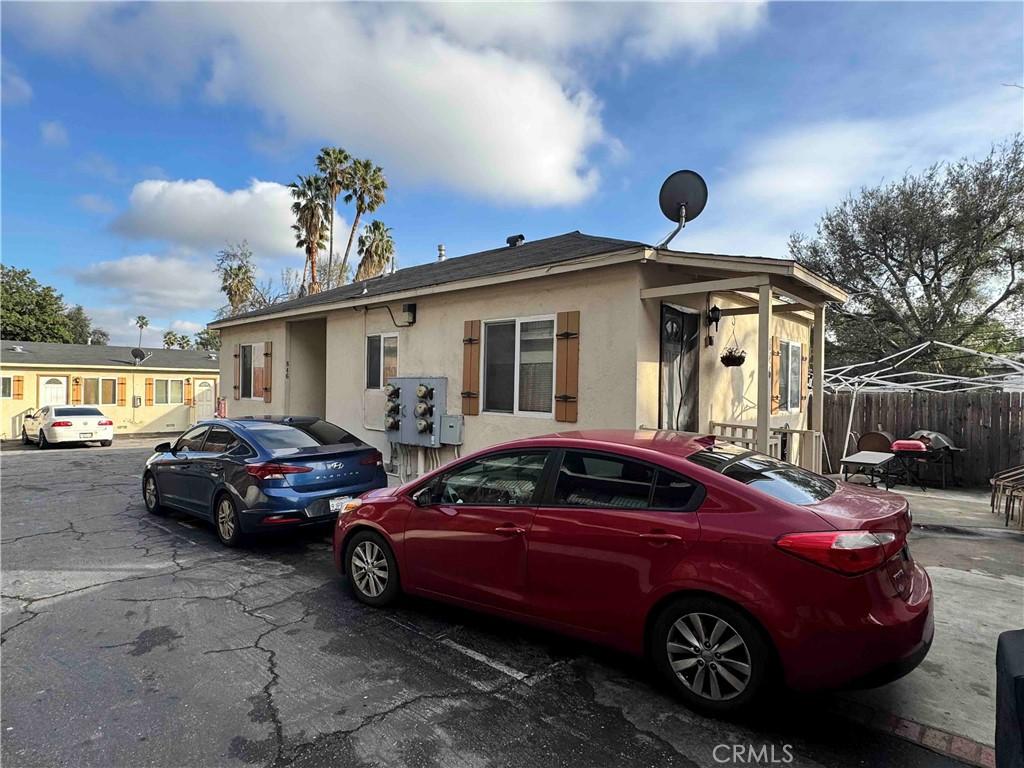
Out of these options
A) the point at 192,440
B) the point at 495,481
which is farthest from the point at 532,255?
the point at 192,440

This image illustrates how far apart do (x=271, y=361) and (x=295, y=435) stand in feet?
22.2

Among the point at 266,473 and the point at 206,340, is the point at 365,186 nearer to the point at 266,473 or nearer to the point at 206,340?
the point at 266,473

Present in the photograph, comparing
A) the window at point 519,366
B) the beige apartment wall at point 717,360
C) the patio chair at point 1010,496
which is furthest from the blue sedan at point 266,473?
the patio chair at point 1010,496

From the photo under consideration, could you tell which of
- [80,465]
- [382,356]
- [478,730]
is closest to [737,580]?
[478,730]

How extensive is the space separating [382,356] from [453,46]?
16.0 ft

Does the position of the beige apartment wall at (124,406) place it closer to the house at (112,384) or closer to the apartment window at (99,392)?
the house at (112,384)

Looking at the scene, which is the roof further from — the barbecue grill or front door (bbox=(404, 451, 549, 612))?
the barbecue grill

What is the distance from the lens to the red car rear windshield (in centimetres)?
289

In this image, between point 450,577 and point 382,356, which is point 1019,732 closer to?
point 450,577

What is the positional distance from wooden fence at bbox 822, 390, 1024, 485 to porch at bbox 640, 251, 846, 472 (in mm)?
2499

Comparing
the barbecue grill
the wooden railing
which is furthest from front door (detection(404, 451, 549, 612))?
the barbecue grill

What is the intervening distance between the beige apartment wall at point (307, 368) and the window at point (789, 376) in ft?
29.4

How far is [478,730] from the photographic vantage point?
2596 mm

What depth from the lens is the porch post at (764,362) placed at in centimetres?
545
